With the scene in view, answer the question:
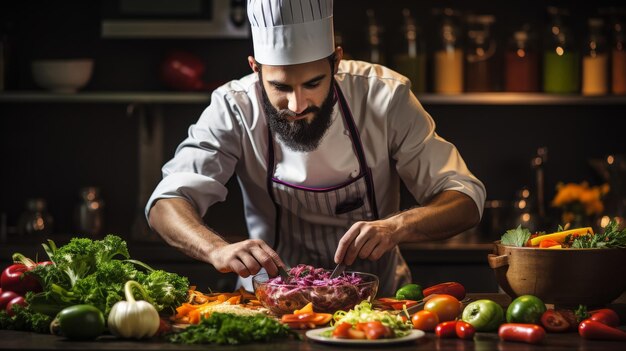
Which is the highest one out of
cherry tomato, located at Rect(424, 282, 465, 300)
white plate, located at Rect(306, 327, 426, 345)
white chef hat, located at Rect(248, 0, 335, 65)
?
white chef hat, located at Rect(248, 0, 335, 65)

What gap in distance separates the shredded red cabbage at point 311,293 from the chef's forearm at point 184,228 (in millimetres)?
260

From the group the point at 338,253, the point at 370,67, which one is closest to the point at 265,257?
the point at 338,253

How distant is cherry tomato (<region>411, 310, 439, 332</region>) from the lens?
192cm

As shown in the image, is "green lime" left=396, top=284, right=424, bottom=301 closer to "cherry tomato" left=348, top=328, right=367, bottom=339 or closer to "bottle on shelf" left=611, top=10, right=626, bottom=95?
"cherry tomato" left=348, top=328, right=367, bottom=339

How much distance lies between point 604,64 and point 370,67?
1.67 metres

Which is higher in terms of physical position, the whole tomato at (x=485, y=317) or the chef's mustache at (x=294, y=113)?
the chef's mustache at (x=294, y=113)

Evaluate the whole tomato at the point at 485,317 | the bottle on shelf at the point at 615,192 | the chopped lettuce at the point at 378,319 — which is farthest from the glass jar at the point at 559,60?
the chopped lettuce at the point at 378,319

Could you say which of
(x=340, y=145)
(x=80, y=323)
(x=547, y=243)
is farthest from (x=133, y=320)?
(x=340, y=145)

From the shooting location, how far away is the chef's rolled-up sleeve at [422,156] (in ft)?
8.73

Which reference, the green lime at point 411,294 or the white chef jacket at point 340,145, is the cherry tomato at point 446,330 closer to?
the green lime at point 411,294

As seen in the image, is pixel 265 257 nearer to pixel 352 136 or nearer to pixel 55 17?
pixel 352 136

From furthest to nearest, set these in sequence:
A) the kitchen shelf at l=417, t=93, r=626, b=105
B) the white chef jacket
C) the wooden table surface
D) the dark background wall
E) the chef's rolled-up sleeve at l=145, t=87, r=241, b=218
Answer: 1. the dark background wall
2. the kitchen shelf at l=417, t=93, r=626, b=105
3. the white chef jacket
4. the chef's rolled-up sleeve at l=145, t=87, r=241, b=218
5. the wooden table surface

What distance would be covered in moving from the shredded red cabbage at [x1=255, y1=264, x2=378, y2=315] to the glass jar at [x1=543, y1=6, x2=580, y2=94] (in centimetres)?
225

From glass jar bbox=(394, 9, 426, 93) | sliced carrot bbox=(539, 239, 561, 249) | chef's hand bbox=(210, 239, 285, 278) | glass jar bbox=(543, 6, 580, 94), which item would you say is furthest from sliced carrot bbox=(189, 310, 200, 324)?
glass jar bbox=(543, 6, 580, 94)
